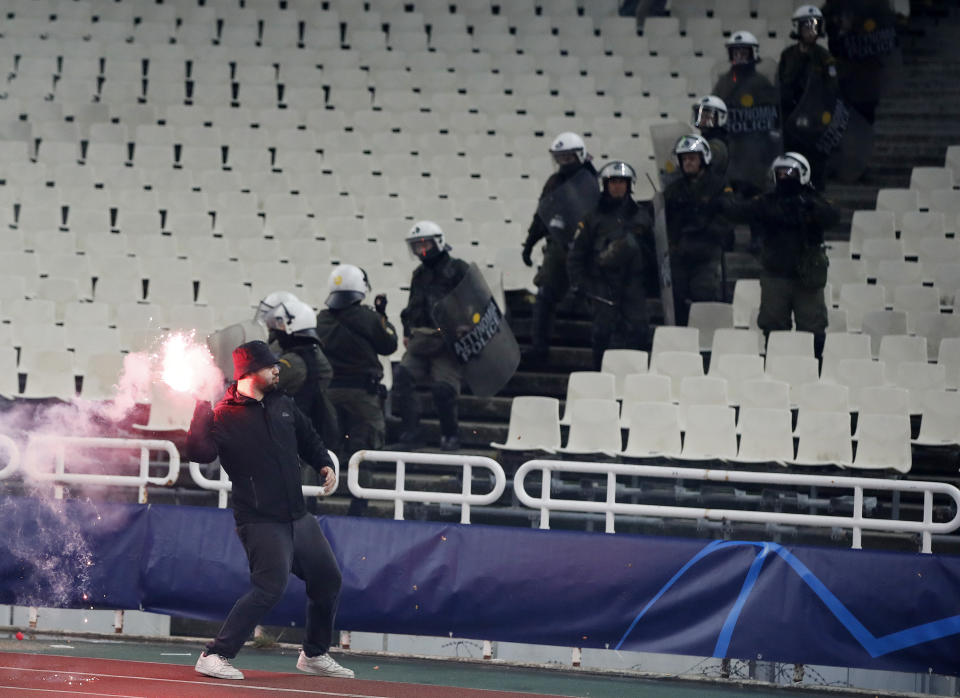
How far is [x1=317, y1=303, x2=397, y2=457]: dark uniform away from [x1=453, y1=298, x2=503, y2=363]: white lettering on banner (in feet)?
2.90

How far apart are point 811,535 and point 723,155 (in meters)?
4.08

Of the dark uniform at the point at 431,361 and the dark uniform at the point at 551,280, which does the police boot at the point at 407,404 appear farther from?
the dark uniform at the point at 551,280

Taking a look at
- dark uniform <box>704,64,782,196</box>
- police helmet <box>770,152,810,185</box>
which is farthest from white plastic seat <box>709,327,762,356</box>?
dark uniform <box>704,64,782,196</box>

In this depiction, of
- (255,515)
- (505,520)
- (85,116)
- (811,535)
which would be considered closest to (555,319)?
(505,520)

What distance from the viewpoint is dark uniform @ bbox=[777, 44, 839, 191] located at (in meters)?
15.0

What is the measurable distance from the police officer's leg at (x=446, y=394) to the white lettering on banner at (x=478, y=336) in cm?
11

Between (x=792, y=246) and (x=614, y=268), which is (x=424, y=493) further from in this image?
(x=792, y=246)

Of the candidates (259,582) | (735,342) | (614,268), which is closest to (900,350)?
(735,342)

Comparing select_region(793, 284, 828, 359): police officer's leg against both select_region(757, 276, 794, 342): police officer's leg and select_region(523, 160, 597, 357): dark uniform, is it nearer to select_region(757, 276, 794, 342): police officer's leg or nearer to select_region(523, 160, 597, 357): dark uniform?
select_region(757, 276, 794, 342): police officer's leg

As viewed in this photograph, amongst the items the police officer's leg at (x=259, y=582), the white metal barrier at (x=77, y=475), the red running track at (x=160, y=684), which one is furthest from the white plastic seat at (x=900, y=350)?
the police officer's leg at (x=259, y=582)

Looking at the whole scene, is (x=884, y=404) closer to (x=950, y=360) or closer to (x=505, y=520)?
(x=950, y=360)

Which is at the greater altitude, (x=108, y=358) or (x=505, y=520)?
(x=108, y=358)

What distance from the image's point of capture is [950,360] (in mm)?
12633

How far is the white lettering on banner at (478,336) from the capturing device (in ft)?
39.0
